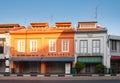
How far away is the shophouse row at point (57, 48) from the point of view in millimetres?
43406

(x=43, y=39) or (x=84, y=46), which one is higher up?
(x=43, y=39)

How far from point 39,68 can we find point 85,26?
376 inches

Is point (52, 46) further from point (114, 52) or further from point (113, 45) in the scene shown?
point (114, 52)

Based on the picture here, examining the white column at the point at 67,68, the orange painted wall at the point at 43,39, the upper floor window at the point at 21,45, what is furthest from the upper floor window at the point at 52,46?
the upper floor window at the point at 21,45

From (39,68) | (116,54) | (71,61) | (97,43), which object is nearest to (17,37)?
(39,68)

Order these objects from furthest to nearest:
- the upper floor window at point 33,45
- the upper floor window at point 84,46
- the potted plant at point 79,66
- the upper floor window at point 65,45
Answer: the upper floor window at point 33,45, the upper floor window at point 65,45, the upper floor window at point 84,46, the potted plant at point 79,66

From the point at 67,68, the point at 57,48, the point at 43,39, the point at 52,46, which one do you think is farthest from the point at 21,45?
the point at 67,68

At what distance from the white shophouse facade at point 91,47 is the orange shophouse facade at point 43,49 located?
1064 mm

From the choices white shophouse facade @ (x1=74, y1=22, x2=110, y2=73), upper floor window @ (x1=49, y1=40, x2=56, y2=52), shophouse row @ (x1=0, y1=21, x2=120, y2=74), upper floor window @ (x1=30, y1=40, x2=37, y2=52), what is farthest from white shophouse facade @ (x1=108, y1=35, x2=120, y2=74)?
upper floor window @ (x1=30, y1=40, x2=37, y2=52)

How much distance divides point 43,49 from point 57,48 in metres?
2.15

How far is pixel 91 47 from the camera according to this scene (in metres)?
43.5

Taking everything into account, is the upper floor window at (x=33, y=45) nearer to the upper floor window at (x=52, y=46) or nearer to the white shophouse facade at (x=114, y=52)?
the upper floor window at (x=52, y=46)

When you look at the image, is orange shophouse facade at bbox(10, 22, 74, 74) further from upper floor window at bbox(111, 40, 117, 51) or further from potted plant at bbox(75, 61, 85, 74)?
upper floor window at bbox(111, 40, 117, 51)

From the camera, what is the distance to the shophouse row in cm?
4341
